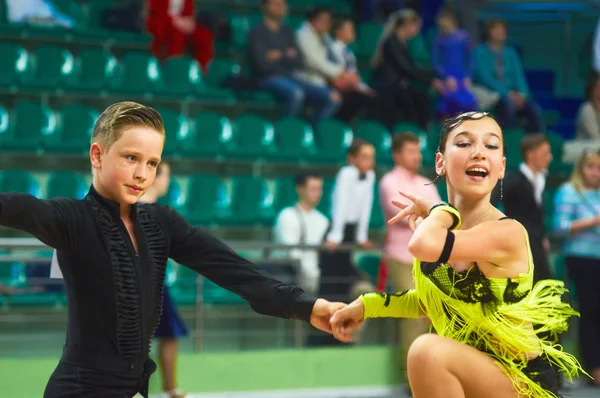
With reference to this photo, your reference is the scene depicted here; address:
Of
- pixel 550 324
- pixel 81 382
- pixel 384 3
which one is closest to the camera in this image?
pixel 81 382

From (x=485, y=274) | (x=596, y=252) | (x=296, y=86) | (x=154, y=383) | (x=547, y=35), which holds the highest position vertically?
(x=547, y=35)

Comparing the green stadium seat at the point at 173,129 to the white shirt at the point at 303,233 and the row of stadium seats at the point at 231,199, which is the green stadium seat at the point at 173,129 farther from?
the white shirt at the point at 303,233

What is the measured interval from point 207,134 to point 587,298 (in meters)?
3.49

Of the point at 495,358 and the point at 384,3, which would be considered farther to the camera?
the point at 384,3

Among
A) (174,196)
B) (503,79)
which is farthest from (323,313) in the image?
(503,79)

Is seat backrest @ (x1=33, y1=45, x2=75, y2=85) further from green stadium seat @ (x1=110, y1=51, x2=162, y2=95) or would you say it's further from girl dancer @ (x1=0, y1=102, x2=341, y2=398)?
girl dancer @ (x1=0, y1=102, x2=341, y2=398)

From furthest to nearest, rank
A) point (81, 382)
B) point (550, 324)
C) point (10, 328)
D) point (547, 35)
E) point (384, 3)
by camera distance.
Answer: point (547, 35) → point (384, 3) → point (10, 328) → point (550, 324) → point (81, 382)

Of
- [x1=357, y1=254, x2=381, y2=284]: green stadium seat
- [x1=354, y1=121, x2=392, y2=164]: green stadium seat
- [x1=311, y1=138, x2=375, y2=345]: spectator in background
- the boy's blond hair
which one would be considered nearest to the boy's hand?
the boy's blond hair

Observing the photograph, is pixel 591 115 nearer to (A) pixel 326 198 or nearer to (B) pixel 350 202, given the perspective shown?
(A) pixel 326 198

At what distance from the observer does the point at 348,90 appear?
9070mm

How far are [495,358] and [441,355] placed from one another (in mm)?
214

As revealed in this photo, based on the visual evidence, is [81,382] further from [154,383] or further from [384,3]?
[384,3]

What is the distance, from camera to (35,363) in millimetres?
5961

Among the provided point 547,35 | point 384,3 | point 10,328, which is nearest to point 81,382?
point 10,328
